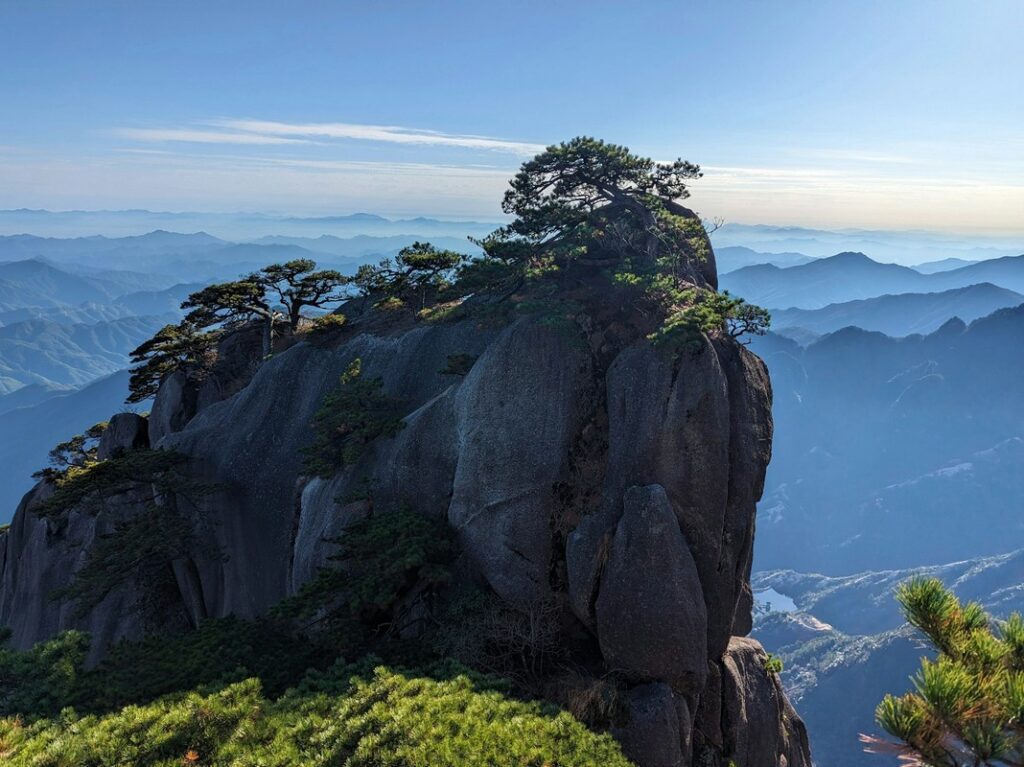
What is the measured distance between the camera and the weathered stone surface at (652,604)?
68.6ft

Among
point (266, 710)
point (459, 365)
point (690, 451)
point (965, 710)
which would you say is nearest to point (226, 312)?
point (459, 365)

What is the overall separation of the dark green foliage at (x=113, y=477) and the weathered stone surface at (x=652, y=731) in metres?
24.3

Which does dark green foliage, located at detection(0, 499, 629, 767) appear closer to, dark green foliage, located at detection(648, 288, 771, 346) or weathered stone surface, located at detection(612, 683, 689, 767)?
weathered stone surface, located at detection(612, 683, 689, 767)

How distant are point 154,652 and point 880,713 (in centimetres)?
2060

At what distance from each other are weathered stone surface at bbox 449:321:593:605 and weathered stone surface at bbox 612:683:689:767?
18.1ft

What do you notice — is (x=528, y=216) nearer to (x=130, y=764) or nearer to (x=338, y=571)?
(x=338, y=571)

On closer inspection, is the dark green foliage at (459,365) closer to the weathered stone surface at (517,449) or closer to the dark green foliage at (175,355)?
the weathered stone surface at (517,449)

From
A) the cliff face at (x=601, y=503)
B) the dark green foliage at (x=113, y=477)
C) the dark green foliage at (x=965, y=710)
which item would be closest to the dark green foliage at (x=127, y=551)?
the dark green foliage at (x=113, y=477)

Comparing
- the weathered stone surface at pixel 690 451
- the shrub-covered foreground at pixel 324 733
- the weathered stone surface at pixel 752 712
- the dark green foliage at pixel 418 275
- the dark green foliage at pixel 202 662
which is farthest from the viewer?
the dark green foliage at pixel 418 275

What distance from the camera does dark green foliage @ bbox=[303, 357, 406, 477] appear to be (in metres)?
29.5

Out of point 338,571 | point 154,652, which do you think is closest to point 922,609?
point 338,571

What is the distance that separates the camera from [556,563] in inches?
952

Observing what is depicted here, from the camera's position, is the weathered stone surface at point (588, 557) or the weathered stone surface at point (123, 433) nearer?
the weathered stone surface at point (588, 557)

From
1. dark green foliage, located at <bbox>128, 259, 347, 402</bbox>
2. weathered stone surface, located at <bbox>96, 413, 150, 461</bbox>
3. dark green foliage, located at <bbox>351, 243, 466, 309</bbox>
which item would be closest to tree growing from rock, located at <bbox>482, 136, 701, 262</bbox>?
dark green foliage, located at <bbox>351, 243, 466, 309</bbox>
